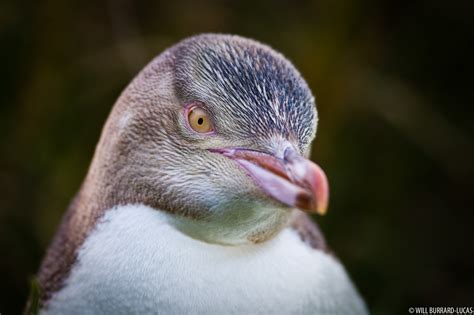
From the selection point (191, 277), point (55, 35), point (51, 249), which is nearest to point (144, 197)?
point (191, 277)

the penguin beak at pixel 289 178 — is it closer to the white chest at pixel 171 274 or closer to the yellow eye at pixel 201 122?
the yellow eye at pixel 201 122

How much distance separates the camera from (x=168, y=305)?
6.10ft

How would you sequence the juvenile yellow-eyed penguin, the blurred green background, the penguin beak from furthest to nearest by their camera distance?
1. the blurred green background
2. the juvenile yellow-eyed penguin
3. the penguin beak

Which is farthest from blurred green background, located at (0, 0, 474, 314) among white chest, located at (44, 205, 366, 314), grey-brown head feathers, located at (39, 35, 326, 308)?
grey-brown head feathers, located at (39, 35, 326, 308)

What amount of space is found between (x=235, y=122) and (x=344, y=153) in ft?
7.04

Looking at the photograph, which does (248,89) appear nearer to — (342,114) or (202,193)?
(202,193)

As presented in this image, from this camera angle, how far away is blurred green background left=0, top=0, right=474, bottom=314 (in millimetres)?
3662

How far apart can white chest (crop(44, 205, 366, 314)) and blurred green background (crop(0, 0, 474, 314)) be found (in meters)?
1.53

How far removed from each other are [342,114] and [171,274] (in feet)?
6.93

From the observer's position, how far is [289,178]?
5.61 ft

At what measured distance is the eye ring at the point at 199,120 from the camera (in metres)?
1.85

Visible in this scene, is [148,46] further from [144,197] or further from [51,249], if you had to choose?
[144,197]

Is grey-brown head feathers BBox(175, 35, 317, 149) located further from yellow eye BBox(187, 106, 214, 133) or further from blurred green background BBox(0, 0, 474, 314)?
blurred green background BBox(0, 0, 474, 314)

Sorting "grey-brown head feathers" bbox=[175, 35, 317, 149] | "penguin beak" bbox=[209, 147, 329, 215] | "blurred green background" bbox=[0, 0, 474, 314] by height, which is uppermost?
"blurred green background" bbox=[0, 0, 474, 314]
